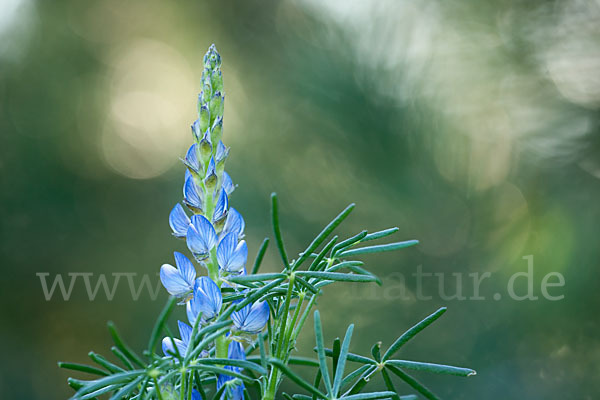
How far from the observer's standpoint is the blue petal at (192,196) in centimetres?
28

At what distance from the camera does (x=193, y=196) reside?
0.28 metres

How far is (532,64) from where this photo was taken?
0.78m

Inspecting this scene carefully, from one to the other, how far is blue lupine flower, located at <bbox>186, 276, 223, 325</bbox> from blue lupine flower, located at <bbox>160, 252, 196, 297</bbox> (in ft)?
0.06

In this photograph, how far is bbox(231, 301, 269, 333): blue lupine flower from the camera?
268 millimetres

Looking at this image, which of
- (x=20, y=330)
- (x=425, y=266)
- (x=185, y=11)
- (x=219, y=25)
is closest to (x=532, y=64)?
(x=425, y=266)

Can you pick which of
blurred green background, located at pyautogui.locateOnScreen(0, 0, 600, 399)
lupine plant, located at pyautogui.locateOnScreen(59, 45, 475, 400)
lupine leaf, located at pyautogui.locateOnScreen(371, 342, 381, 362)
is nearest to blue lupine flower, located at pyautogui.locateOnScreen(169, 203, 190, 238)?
lupine plant, located at pyautogui.locateOnScreen(59, 45, 475, 400)

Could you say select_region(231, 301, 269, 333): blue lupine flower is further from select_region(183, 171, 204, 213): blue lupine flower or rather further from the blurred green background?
the blurred green background

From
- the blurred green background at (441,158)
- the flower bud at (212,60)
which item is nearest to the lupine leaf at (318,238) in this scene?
the flower bud at (212,60)

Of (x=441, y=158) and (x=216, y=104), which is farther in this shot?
(x=441, y=158)

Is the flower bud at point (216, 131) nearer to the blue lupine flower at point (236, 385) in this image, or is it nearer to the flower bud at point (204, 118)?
the flower bud at point (204, 118)

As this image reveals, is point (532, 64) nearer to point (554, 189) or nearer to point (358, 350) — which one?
point (554, 189)

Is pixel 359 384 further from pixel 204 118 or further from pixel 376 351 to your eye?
pixel 204 118

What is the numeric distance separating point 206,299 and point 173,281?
0.10ft

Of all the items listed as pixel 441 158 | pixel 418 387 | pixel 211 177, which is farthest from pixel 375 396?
pixel 441 158
